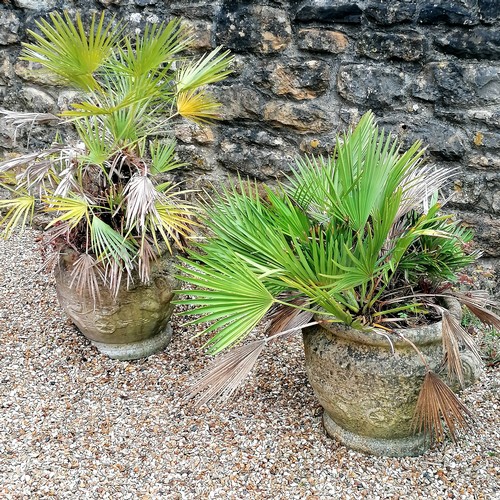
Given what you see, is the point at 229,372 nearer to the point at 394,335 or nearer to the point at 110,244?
the point at 394,335

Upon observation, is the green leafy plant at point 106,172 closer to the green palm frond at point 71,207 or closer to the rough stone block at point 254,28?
the green palm frond at point 71,207

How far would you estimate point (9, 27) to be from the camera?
388 cm

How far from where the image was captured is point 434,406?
203cm

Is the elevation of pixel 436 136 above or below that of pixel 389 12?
below

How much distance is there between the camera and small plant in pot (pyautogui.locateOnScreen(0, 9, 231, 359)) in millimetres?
2465

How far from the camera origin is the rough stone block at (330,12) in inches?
120

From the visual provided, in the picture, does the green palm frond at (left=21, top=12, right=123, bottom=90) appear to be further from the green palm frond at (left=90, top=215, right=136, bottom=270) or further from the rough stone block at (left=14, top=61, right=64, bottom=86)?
the rough stone block at (left=14, top=61, right=64, bottom=86)

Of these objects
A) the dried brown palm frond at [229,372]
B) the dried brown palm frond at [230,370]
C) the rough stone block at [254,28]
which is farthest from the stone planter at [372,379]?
the rough stone block at [254,28]

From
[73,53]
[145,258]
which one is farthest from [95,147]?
[145,258]

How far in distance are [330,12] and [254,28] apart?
1.39 feet

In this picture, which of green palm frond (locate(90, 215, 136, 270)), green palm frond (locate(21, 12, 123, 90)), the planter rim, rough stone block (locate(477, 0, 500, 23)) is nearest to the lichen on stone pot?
green palm frond (locate(90, 215, 136, 270))

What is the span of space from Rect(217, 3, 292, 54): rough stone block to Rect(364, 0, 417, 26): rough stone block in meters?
0.43

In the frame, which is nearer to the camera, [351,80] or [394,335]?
[394,335]

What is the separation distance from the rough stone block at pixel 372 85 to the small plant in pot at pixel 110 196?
30.1 inches
